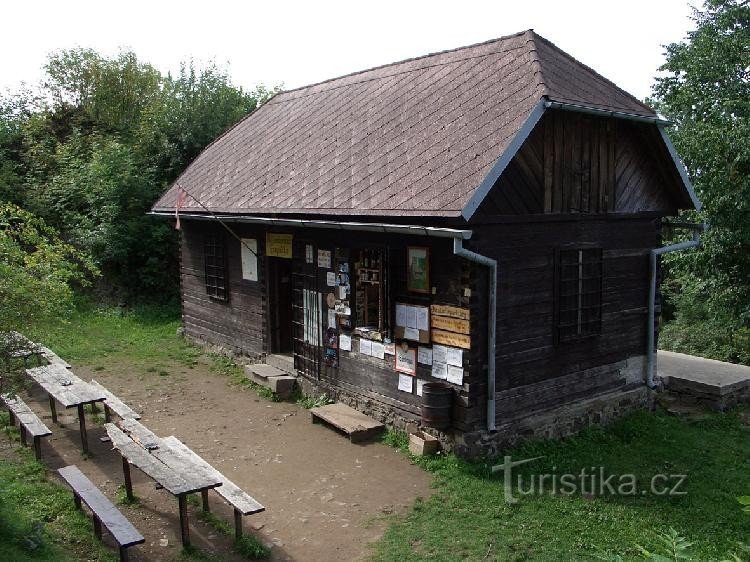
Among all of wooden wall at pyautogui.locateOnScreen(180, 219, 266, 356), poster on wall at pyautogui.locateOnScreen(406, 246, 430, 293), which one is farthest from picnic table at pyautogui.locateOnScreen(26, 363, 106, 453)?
poster on wall at pyautogui.locateOnScreen(406, 246, 430, 293)

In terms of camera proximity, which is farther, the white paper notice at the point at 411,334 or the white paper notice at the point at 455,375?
the white paper notice at the point at 411,334

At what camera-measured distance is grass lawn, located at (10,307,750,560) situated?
665 centimetres

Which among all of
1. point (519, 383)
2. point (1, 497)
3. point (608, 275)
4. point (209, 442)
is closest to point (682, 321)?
point (608, 275)

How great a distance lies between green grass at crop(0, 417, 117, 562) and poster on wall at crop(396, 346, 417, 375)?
4.37 m

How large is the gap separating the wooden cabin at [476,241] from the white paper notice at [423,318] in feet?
0.10

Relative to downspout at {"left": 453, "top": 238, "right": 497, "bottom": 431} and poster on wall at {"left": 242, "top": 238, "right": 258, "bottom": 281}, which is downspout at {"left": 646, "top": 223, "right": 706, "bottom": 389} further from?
poster on wall at {"left": 242, "top": 238, "right": 258, "bottom": 281}

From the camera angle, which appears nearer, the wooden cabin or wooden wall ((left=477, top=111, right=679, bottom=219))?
the wooden cabin

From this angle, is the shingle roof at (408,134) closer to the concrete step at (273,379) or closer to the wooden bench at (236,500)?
the concrete step at (273,379)

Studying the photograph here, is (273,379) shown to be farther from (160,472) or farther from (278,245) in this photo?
(160,472)

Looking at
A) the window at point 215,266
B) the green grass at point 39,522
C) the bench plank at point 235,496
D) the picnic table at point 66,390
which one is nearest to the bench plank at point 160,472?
the bench plank at point 235,496

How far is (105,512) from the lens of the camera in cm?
620

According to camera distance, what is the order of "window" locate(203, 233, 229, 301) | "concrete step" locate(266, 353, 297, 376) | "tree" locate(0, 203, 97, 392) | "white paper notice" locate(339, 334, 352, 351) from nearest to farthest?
"tree" locate(0, 203, 97, 392) < "white paper notice" locate(339, 334, 352, 351) < "concrete step" locate(266, 353, 297, 376) < "window" locate(203, 233, 229, 301)

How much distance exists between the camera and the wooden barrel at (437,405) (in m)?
8.45

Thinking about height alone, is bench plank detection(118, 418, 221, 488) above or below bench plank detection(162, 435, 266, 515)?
above
